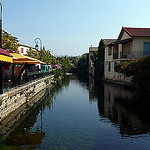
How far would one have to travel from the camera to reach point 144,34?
3647 centimetres

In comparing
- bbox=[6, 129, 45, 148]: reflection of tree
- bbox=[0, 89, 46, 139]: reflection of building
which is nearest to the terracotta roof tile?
bbox=[0, 89, 46, 139]: reflection of building

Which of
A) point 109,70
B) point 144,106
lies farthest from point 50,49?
point 144,106

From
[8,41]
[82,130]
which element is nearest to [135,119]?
[82,130]

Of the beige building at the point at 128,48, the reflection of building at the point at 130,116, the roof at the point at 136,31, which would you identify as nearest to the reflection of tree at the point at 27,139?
the reflection of building at the point at 130,116

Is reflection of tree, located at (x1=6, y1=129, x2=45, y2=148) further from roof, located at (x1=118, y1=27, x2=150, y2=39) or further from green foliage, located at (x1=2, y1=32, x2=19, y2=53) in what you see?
roof, located at (x1=118, y1=27, x2=150, y2=39)

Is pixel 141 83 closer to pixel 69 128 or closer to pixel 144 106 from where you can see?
pixel 144 106

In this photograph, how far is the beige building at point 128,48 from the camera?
35312mm

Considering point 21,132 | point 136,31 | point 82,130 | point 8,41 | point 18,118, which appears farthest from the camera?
point 136,31

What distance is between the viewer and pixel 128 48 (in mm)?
38625

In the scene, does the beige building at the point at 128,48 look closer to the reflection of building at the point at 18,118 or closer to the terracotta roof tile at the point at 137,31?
the terracotta roof tile at the point at 137,31

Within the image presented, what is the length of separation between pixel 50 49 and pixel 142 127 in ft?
172

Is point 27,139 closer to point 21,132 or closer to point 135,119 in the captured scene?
point 21,132

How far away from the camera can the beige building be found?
35312 mm

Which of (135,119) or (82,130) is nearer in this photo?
(82,130)
